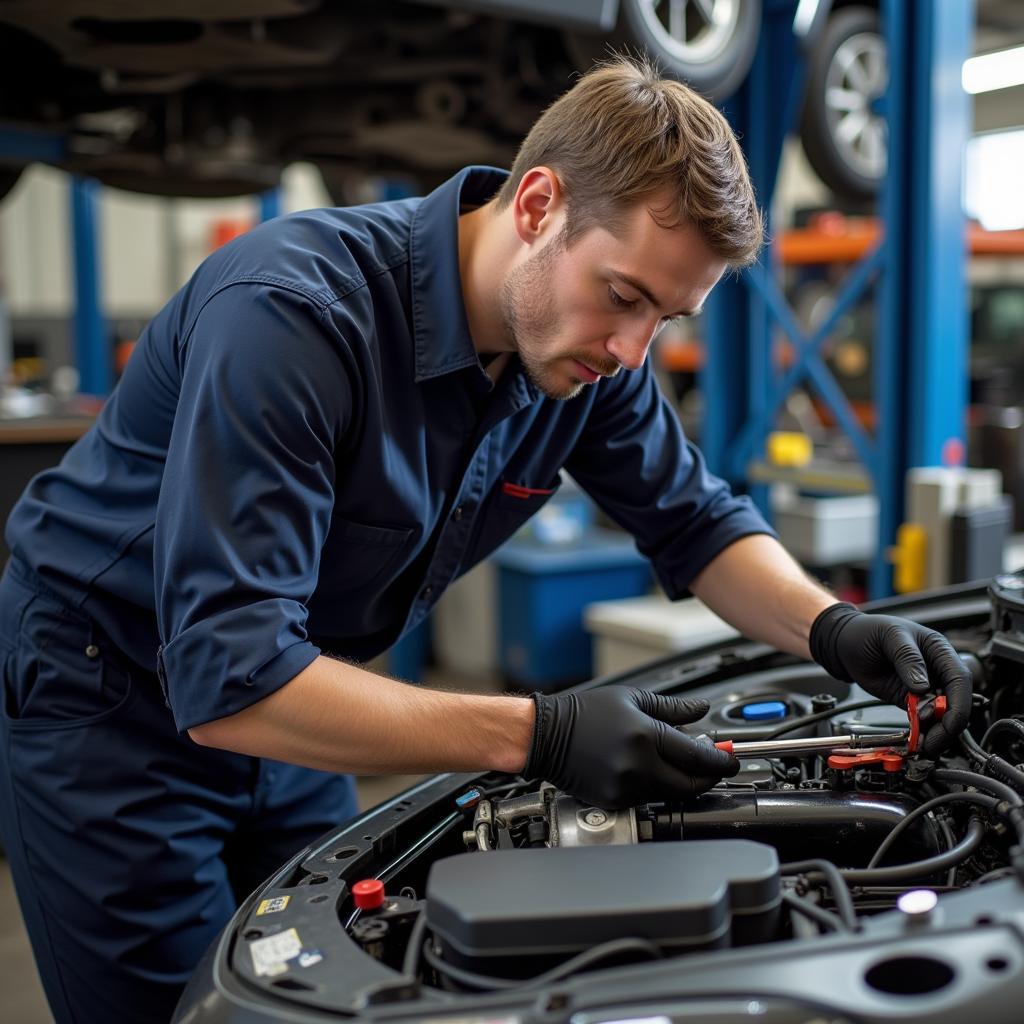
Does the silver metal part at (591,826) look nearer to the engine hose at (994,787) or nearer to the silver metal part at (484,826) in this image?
the silver metal part at (484,826)

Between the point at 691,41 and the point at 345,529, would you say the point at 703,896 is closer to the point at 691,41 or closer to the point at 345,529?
the point at 345,529

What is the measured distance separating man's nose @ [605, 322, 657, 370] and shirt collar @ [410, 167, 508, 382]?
17 cm

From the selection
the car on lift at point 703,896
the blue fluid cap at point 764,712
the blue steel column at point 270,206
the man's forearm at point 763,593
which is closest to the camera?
the car on lift at point 703,896

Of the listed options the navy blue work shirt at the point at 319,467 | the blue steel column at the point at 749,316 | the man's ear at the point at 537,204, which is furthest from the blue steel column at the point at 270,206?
the man's ear at the point at 537,204

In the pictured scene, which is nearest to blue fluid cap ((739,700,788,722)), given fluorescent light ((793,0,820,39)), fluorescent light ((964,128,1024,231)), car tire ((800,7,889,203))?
fluorescent light ((793,0,820,39))

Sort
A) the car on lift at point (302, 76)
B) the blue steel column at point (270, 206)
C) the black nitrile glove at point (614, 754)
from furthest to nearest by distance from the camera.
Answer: the blue steel column at point (270, 206) → the car on lift at point (302, 76) → the black nitrile glove at point (614, 754)

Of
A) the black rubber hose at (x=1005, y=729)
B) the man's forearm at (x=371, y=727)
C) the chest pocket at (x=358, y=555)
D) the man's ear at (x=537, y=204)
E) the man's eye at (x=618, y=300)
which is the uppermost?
the man's ear at (x=537, y=204)

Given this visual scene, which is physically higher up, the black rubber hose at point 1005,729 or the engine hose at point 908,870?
the black rubber hose at point 1005,729

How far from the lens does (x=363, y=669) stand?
104cm

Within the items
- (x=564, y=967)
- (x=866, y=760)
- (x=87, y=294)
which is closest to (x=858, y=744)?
(x=866, y=760)

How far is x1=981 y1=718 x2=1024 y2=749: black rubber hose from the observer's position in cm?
102

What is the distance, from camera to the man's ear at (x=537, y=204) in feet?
3.63

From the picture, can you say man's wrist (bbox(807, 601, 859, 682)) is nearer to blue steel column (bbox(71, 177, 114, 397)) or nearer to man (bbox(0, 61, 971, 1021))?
man (bbox(0, 61, 971, 1021))

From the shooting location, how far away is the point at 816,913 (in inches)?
29.8
